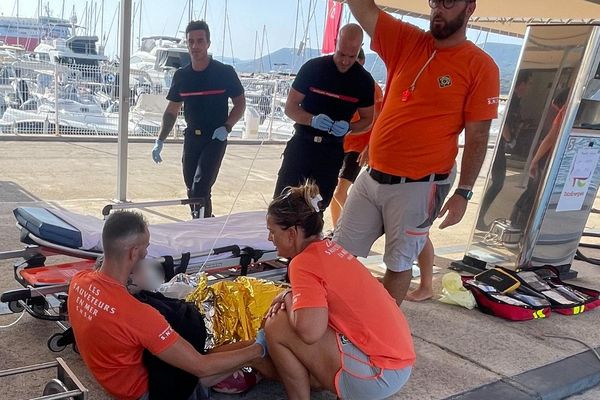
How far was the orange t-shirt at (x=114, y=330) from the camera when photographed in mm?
2197

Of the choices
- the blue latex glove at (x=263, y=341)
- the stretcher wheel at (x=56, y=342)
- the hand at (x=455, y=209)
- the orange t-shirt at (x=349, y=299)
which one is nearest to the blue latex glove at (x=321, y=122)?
the hand at (x=455, y=209)

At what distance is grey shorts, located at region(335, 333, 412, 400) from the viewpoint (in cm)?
241

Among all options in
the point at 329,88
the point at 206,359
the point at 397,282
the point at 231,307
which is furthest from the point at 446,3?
the point at 206,359

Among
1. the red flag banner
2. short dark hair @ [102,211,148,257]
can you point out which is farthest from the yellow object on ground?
the red flag banner

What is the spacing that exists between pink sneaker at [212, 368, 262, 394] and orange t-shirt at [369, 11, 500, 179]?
4.54 ft

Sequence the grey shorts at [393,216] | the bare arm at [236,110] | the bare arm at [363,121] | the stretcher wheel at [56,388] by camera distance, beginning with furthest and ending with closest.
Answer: the bare arm at [236,110] → the bare arm at [363,121] → the grey shorts at [393,216] → the stretcher wheel at [56,388]

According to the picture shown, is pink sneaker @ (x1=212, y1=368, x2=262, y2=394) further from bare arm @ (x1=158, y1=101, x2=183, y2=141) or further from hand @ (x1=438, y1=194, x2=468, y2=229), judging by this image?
bare arm @ (x1=158, y1=101, x2=183, y2=141)

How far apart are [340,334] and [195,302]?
0.77 metres

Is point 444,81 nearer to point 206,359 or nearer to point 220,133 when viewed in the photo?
point 206,359

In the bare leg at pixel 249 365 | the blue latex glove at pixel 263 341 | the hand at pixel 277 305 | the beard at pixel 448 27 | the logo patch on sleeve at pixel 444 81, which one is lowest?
the bare leg at pixel 249 365

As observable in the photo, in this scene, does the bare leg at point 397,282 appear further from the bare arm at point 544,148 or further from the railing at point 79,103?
the railing at point 79,103

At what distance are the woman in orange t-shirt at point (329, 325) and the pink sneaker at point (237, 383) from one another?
0.28 m

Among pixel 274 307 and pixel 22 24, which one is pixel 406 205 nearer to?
pixel 274 307

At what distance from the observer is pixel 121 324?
2.19 m
